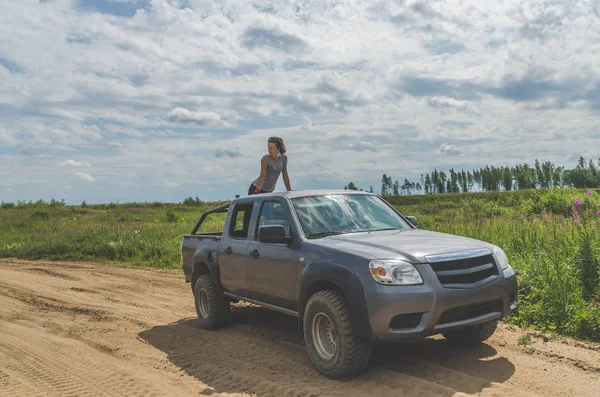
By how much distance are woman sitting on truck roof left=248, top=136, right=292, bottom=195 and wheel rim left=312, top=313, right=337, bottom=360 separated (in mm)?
4454

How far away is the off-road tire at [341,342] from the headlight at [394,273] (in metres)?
0.49

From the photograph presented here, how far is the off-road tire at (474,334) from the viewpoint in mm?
6348

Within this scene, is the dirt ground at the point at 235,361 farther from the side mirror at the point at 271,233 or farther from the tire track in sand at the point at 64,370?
the side mirror at the point at 271,233

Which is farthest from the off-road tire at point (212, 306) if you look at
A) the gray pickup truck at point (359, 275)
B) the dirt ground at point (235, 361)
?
the gray pickup truck at point (359, 275)

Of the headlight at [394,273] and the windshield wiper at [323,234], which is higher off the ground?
the windshield wiper at [323,234]

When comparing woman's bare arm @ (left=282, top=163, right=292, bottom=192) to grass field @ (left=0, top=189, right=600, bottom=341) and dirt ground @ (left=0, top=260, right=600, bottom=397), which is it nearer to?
dirt ground @ (left=0, top=260, right=600, bottom=397)

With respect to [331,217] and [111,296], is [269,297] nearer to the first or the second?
[331,217]

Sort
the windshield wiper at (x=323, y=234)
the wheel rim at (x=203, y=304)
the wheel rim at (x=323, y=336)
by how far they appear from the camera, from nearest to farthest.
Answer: the wheel rim at (x=323, y=336), the windshield wiper at (x=323, y=234), the wheel rim at (x=203, y=304)

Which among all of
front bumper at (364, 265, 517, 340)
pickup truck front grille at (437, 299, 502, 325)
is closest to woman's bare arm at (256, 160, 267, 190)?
front bumper at (364, 265, 517, 340)

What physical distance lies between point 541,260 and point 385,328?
445cm

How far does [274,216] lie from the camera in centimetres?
696

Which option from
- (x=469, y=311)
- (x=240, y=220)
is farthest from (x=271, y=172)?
(x=469, y=311)

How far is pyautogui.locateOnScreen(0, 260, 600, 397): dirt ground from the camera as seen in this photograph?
5.34 meters

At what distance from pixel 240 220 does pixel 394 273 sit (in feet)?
10.9
